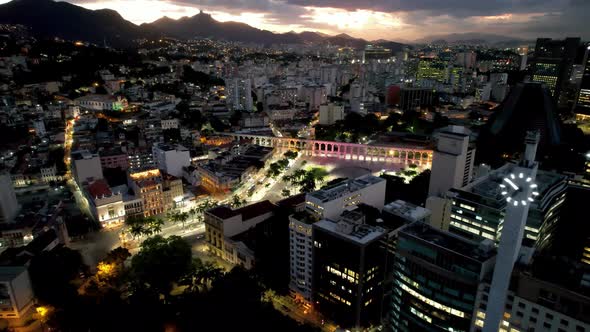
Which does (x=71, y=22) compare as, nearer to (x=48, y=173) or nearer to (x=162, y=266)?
(x=48, y=173)

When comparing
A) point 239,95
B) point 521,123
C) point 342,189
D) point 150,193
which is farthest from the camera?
point 239,95

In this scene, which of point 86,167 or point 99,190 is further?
point 86,167

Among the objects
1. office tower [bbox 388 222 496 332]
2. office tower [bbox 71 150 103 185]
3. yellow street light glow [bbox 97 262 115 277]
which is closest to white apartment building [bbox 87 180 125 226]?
office tower [bbox 71 150 103 185]

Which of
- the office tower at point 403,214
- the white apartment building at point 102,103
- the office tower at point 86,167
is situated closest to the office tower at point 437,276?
the office tower at point 403,214

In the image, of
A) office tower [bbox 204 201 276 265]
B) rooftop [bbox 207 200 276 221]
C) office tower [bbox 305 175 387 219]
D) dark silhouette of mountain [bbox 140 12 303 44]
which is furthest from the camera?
dark silhouette of mountain [bbox 140 12 303 44]

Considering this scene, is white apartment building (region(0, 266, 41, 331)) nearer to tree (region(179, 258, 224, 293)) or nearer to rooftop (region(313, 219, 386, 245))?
tree (region(179, 258, 224, 293))

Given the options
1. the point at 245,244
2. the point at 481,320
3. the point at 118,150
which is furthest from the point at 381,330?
the point at 118,150

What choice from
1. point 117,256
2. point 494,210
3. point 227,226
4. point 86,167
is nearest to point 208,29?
point 86,167
